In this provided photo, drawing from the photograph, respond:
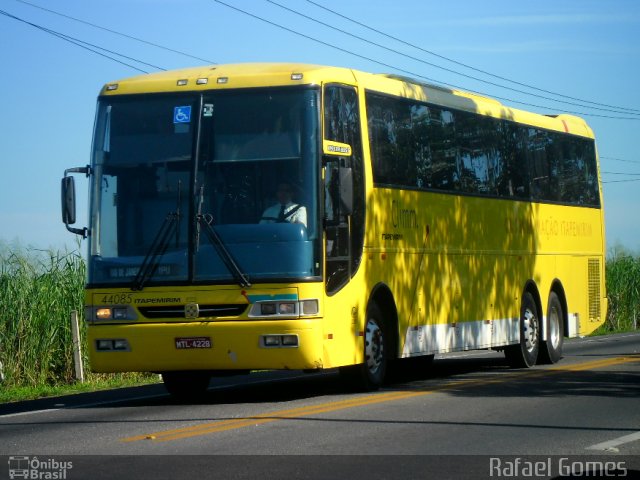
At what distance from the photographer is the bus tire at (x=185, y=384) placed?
637 inches

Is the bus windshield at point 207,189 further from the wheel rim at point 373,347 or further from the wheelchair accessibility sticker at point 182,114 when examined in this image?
the wheel rim at point 373,347

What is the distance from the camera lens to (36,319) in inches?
834

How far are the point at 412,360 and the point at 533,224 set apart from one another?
3196 mm

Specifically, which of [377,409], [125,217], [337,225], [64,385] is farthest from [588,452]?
[64,385]

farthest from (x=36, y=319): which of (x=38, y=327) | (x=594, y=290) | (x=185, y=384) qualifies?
(x=594, y=290)

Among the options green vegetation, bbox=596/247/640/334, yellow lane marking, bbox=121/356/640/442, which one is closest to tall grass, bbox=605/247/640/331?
green vegetation, bbox=596/247/640/334

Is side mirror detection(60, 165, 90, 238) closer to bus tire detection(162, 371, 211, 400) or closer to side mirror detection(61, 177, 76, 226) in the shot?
side mirror detection(61, 177, 76, 226)

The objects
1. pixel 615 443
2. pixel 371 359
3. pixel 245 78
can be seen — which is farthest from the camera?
pixel 371 359

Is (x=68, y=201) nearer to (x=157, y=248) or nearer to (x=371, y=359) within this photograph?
(x=157, y=248)

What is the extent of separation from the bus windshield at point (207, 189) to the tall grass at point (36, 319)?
645cm

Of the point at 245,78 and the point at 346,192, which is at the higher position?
the point at 245,78

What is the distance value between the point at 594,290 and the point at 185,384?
35.9ft

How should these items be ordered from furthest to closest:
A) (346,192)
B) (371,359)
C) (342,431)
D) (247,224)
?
(371,359) → (346,192) → (247,224) → (342,431)
